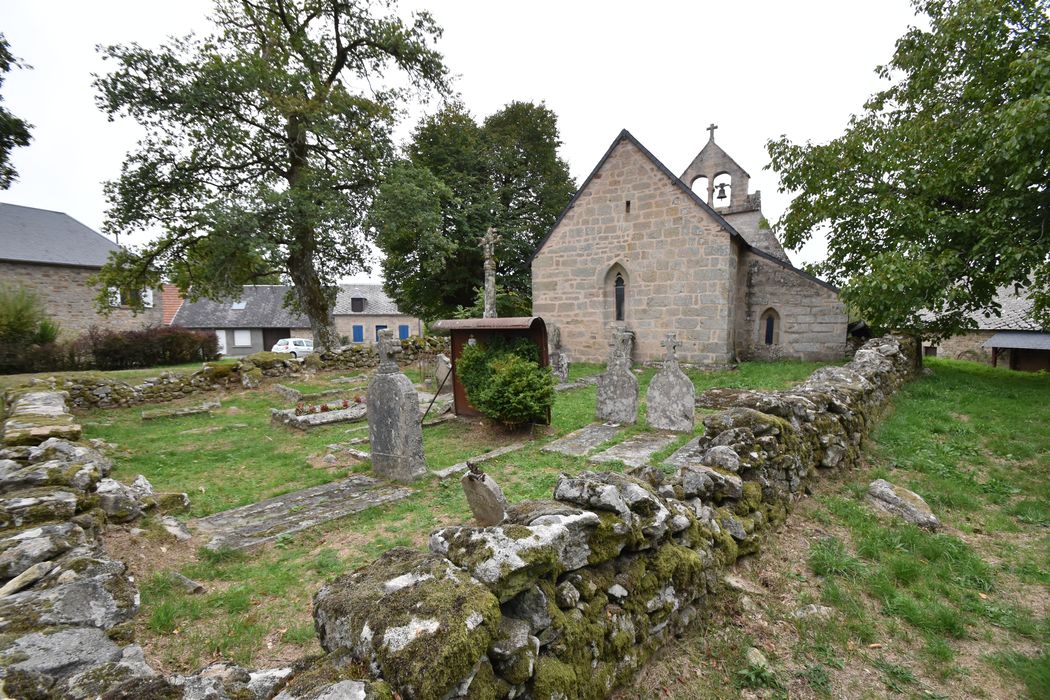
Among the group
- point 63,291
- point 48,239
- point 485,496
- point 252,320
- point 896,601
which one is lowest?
point 896,601

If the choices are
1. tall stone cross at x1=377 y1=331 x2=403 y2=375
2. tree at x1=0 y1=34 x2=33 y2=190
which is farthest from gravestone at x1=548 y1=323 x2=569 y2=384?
tree at x1=0 y1=34 x2=33 y2=190

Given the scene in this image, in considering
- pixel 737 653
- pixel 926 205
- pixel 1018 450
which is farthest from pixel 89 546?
pixel 926 205

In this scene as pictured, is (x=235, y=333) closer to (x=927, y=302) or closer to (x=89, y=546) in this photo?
(x=89, y=546)

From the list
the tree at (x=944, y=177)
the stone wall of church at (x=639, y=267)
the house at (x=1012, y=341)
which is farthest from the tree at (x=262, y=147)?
the house at (x=1012, y=341)

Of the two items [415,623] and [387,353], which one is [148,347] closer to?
[387,353]

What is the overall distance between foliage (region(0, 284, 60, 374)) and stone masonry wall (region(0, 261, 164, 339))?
6.02m

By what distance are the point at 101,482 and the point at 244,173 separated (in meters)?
14.0

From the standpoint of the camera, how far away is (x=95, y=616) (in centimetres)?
212

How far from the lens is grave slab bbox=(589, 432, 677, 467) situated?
6043 mm

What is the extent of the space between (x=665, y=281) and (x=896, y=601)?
1247 centimetres

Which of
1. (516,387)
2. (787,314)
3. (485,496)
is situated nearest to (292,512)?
(485,496)

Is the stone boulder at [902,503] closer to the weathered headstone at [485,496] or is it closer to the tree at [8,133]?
the weathered headstone at [485,496]

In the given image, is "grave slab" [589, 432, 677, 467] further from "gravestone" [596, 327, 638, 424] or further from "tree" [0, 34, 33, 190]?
"tree" [0, 34, 33, 190]

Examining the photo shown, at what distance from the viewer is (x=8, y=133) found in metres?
12.1
